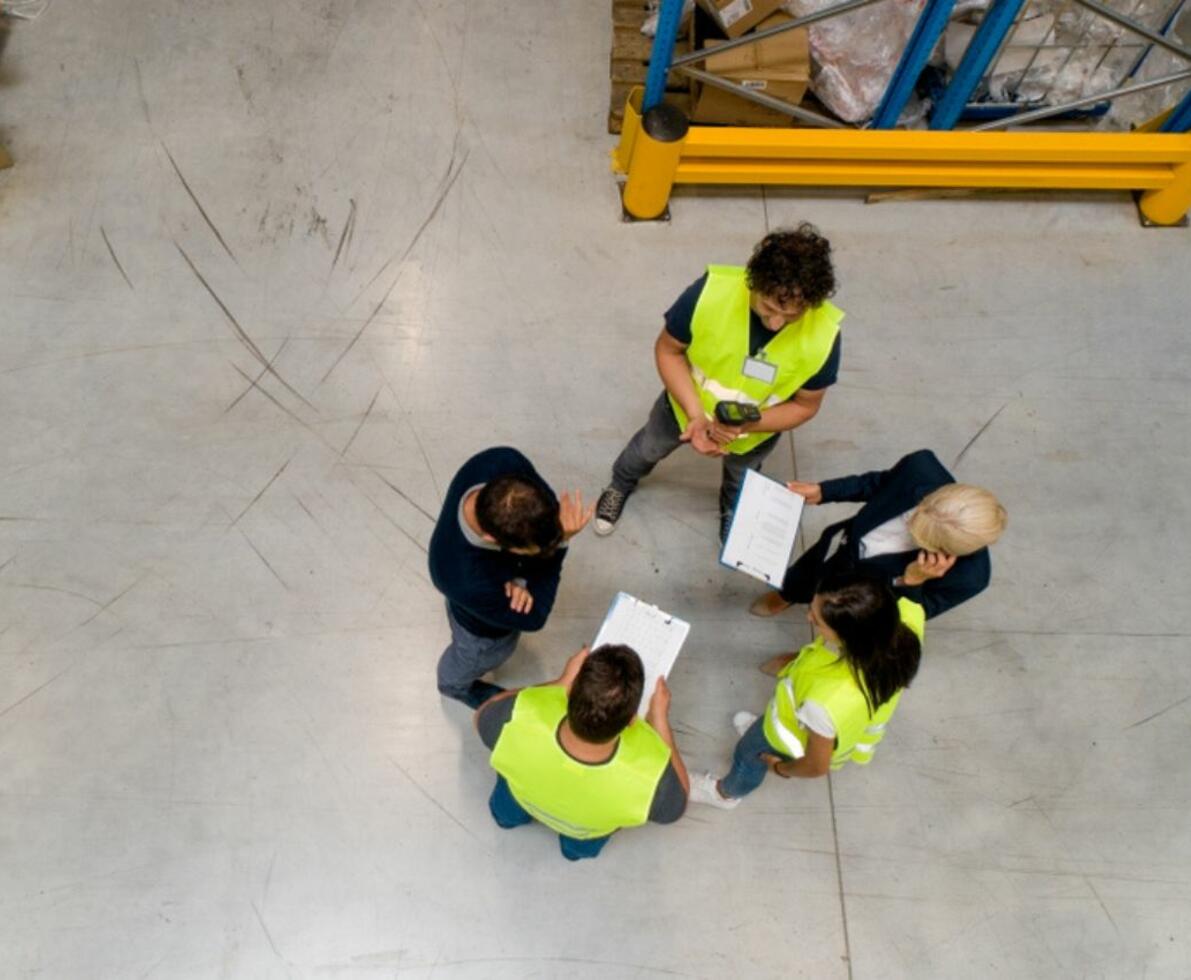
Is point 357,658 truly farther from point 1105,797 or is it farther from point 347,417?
point 1105,797

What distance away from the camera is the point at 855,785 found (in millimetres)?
3016

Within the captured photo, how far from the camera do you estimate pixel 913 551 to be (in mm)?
2381

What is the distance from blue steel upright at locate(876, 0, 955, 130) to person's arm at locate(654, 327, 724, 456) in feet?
6.44

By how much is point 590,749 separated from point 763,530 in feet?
3.37

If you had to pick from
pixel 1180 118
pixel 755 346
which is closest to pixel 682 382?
pixel 755 346

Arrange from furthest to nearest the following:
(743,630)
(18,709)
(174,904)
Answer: (743,630) → (18,709) → (174,904)

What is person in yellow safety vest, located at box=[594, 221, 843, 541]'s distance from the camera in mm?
2225

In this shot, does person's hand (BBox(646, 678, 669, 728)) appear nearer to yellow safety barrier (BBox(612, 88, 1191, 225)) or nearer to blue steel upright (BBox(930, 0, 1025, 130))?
yellow safety barrier (BBox(612, 88, 1191, 225))

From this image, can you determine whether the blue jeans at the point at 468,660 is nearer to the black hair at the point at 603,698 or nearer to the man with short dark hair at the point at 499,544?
the man with short dark hair at the point at 499,544

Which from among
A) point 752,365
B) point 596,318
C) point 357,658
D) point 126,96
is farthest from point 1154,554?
point 126,96

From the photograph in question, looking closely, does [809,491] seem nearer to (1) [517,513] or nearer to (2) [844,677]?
(2) [844,677]

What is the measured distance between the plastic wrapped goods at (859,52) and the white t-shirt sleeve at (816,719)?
306 centimetres

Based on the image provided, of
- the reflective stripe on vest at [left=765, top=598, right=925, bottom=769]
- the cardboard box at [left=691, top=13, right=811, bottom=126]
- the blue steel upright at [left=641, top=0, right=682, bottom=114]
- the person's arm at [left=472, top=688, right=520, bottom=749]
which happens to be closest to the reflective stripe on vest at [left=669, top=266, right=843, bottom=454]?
the reflective stripe on vest at [left=765, top=598, right=925, bottom=769]

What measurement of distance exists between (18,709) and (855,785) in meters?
2.98
